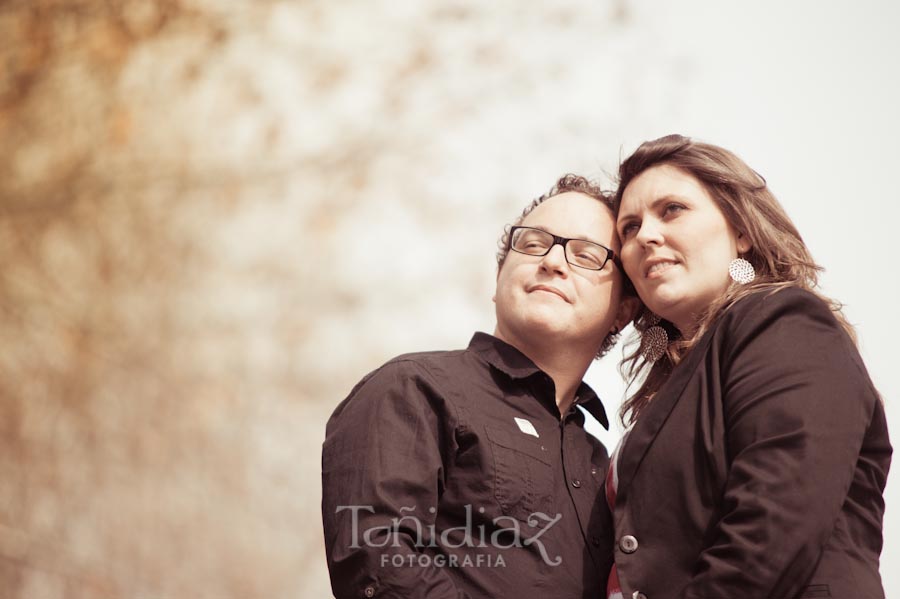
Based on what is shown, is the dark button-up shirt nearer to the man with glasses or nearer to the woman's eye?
the man with glasses

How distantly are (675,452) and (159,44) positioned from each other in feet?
8.38

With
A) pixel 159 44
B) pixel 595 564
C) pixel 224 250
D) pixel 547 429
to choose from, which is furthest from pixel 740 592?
pixel 159 44

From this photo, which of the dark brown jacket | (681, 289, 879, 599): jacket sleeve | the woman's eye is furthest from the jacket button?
the woman's eye

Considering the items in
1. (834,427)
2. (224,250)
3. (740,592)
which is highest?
(224,250)

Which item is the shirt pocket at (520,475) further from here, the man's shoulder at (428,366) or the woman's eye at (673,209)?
the woman's eye at (673,209)

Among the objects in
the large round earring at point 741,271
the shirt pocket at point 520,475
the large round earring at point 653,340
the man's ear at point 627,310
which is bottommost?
the shirt pocket at point 520,475

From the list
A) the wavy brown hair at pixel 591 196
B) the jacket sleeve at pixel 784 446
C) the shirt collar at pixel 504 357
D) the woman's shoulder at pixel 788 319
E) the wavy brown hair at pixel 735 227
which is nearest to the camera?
the jacket sleeve at pixel 784 446

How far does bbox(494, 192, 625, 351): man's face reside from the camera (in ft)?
6.29

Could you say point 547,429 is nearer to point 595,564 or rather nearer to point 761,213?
point 595,564

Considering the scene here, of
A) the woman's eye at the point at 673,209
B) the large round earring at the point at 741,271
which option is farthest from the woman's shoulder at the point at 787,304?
the woman's eye at the point at 673,209

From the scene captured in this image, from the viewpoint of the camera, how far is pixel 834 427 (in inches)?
52.5

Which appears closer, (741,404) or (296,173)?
(741,404)

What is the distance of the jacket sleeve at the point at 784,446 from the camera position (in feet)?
4.19

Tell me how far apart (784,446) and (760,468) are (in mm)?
45
